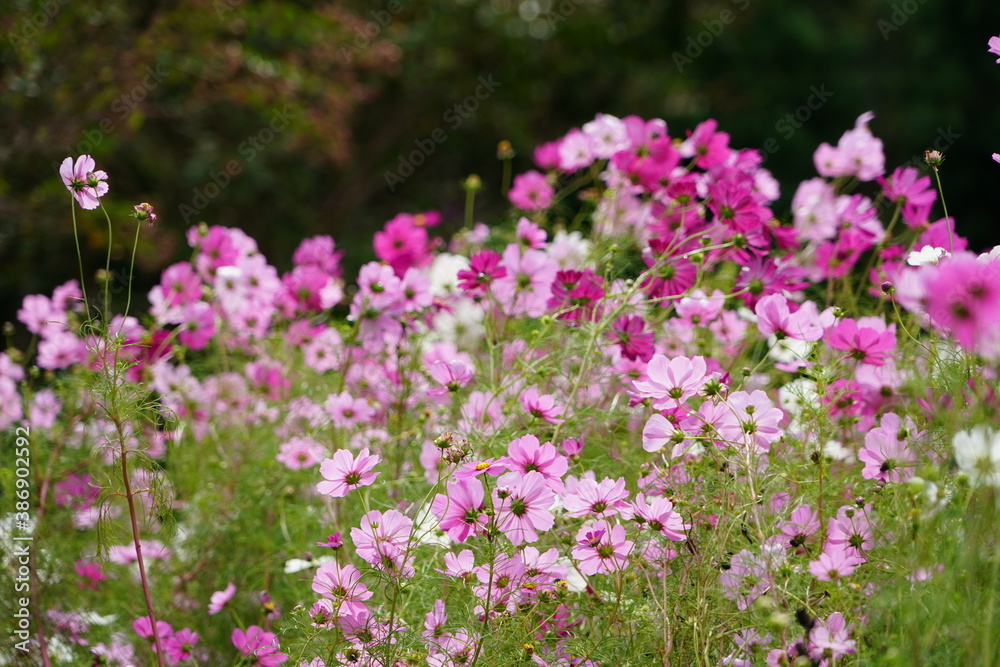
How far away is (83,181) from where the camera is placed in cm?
103

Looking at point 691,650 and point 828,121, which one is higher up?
point 828,121

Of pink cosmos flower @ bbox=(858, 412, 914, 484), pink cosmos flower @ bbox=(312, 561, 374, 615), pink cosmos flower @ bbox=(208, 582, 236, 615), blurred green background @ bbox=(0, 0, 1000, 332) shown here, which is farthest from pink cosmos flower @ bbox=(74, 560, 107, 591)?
blurred green background @ bbox=(0, 0, 1000, 332)

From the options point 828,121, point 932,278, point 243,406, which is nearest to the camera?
point 932,278

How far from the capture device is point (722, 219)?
4.36ft

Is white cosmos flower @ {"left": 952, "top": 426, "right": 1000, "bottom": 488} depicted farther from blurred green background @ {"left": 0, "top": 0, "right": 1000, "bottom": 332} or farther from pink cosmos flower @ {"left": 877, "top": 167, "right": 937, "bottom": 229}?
blurred green background @ {"left": 0, "top": 0, "right": 1000, "bottom": 332}

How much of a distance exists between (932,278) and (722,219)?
2.42 feet

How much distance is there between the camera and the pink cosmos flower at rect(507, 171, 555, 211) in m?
1.95

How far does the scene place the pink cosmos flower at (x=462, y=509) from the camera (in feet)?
3.04

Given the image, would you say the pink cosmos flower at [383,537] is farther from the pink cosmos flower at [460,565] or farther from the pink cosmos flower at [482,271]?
the pink cosmos flower at [482,271]

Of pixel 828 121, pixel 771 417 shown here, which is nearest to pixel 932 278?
pixel 771 417

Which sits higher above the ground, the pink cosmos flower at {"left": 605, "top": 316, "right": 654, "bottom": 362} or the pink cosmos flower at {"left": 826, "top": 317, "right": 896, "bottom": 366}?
the pink cosmos flower at {"left": 605, "top": 316, "right": 654, "bottom": 362}

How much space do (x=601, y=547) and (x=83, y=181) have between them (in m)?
0.71

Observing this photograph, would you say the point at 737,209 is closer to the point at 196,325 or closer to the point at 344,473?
the point at 344,473

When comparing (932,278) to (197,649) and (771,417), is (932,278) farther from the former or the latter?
(197,649)
